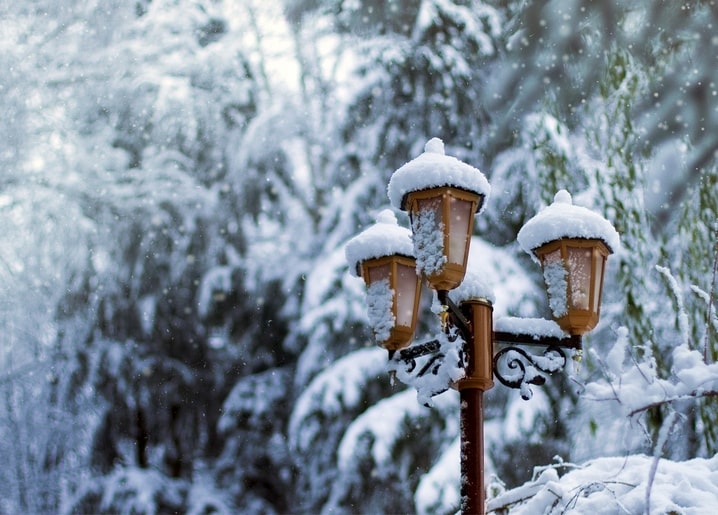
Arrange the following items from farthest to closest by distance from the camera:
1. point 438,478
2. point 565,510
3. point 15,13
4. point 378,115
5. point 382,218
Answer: point 15,13 < point 378,115 < point 438,478 < point 382,218 < point 565,510

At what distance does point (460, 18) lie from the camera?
10758mm

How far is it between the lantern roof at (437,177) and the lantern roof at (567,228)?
1.35 feet

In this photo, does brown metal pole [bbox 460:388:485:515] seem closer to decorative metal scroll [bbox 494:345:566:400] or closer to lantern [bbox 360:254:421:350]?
decorative metal scroll [bbox 494:345:566:400]

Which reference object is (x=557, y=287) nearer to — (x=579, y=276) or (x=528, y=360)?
(x=579, y=276)

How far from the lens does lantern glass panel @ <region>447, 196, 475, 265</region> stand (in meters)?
3.47

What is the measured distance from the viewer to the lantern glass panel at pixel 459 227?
137 inches

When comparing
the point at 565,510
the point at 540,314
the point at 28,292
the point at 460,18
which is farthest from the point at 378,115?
the point at 565,510

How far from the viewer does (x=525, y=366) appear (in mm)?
3959

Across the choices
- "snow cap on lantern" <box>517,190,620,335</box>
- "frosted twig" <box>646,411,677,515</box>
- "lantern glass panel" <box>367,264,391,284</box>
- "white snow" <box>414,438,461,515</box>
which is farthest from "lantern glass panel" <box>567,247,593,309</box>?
"white snow" <box>414,438,461,515</box>

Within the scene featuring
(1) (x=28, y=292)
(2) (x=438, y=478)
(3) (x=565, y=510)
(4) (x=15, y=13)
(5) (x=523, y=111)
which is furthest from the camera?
(4) (x=15, y=13)

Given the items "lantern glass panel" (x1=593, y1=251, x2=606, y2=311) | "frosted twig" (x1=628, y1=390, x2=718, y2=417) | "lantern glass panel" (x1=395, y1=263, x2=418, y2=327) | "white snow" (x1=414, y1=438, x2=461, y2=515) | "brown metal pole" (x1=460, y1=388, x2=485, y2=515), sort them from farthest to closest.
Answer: "white snow" (x1=414, y1=438, x2=461, y2=515) → "lantern glass panel" (x1=395, y1=263, x2=418, y2=327) → "lantern glass panel" (x1=593, y1=251, x2=606, y2=311) → "brown metal pole" (x1=460, y1=388, x2=485, y2=515) → "frosted twig" (x1=628, y1=390, x2=718, y2=417)

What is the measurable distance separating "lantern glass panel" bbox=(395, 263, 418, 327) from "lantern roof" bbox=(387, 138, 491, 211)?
1.58 feet

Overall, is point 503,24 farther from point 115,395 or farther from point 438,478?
point 115,395

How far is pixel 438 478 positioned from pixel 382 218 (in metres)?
3.82
